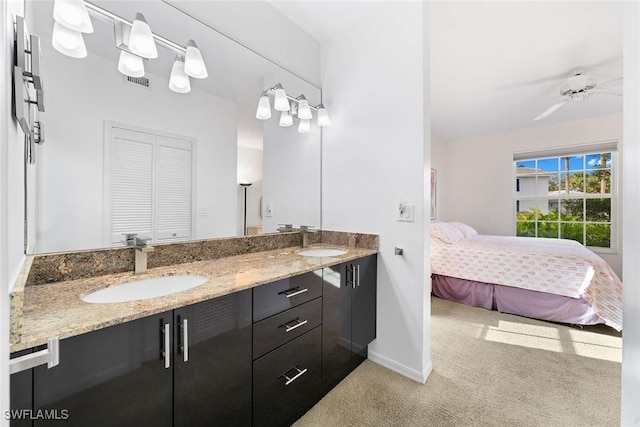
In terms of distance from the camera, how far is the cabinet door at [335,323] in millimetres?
1526

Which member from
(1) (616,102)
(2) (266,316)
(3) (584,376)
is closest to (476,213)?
(1) (616,102)

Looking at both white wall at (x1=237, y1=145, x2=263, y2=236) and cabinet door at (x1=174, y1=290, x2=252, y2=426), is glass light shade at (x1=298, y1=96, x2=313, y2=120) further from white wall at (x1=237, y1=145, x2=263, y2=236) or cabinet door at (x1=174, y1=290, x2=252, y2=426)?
cabinet door at (x1=174, y1=290, x2=252, y2=426)

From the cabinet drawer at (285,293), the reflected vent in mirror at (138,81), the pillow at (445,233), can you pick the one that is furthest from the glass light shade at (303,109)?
the pillow at (445,233)

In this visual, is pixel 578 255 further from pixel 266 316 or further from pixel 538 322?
pixel 266 316

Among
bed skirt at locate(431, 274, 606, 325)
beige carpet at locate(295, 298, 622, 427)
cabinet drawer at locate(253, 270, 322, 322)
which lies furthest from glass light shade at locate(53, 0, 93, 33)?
bed skirt at locate(431, 274, 606, 325)

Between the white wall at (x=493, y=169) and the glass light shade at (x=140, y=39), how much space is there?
514 cm

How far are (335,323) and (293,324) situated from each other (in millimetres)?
366

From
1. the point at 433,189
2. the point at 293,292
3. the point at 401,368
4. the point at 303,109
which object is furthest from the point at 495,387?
the point at 433,189

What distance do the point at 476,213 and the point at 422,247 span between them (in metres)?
3.96

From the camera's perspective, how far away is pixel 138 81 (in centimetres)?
129

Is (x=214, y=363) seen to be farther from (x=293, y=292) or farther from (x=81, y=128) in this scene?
(x=81, y=128)

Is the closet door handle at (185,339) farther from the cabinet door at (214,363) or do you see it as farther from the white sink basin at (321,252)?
the white sink basin at (321,252)

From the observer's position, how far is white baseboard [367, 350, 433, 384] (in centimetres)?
174

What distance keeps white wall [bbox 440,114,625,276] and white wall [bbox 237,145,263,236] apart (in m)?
4.39
